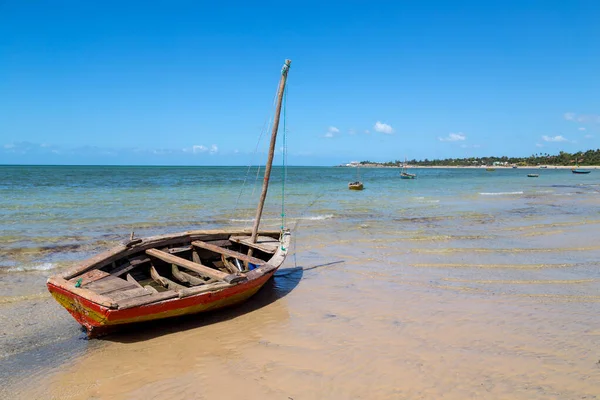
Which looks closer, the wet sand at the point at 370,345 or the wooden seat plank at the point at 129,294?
the wet sand at the point at 370,345

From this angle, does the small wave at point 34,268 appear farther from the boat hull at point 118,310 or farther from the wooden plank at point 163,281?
the boat hull at point 118,310

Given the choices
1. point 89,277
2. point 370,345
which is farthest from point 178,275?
point 370,345

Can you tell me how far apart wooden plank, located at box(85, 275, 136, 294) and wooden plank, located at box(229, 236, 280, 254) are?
3233 millimetres

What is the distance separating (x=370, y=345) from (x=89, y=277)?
4593mm

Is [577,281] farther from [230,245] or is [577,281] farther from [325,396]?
[230,245]

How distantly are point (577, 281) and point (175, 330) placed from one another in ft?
27.7

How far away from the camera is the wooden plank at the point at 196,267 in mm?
6738

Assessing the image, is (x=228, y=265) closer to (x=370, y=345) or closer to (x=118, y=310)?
(x=118, y=310)

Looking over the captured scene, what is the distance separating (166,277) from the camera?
8.47m

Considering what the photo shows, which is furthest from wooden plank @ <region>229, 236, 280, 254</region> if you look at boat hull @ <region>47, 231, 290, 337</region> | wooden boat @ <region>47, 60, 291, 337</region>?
boat hull @ <region>47, 231, 290, 337</region>

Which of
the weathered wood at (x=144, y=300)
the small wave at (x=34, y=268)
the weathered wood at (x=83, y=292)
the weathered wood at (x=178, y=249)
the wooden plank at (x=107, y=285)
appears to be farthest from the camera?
the small wave at (x=34, y=268)

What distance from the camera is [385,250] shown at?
12.3 metres

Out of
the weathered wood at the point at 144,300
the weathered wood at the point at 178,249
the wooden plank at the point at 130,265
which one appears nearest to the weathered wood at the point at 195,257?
the weathered wood at the point at 178,249

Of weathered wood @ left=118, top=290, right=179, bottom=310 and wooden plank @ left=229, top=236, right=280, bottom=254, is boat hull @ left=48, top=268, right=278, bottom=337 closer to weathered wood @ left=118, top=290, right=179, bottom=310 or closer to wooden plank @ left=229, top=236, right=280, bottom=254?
weathered wood @ left=118, top=290, right=179, bottom=310
